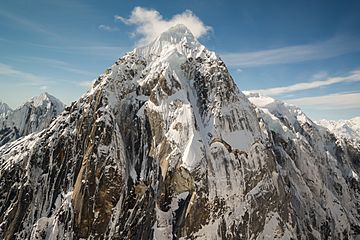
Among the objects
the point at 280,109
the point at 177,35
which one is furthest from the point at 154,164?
the point at 280,109

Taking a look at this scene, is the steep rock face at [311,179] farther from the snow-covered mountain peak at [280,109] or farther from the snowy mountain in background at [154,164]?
the snowy mountain in background at [154,164]

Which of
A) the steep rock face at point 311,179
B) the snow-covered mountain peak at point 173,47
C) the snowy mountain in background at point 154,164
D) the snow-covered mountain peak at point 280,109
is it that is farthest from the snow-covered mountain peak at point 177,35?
the snow-covered mountain peak at point 280,109

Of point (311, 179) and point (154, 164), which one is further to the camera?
point (311, 179)

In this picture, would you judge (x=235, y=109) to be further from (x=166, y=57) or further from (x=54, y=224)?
(x=54, y=224)

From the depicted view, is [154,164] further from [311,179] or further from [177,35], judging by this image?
[311,179]

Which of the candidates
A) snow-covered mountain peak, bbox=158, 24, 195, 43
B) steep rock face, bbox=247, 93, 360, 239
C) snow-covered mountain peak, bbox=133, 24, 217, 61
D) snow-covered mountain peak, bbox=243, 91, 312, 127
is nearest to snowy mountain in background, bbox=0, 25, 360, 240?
snow-covered mountain peak, bbox=133, 24, 217, 61

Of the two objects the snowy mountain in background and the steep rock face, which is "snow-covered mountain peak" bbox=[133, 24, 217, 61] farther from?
the steep rock face
